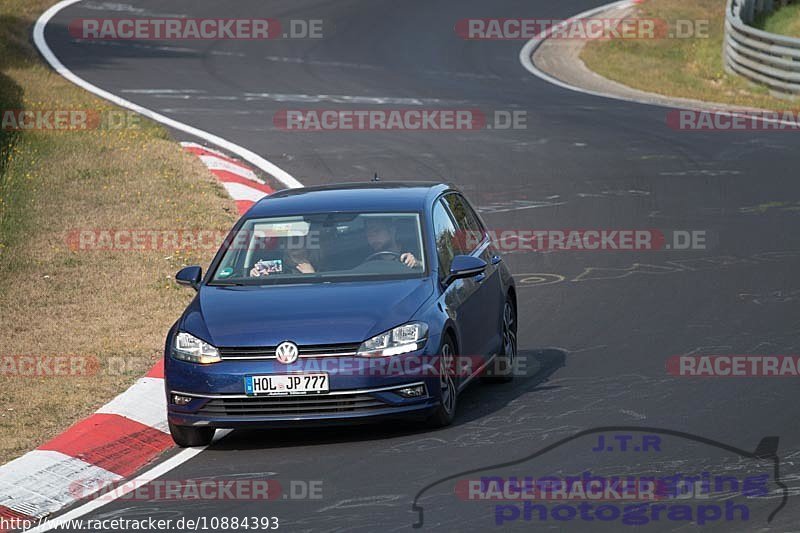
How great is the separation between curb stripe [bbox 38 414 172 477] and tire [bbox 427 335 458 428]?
1.81 metres

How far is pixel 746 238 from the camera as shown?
16594 mm

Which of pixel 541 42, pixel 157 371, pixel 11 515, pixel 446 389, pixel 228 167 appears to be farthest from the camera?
pixel 541 42

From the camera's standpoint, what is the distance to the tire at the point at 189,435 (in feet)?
32.4

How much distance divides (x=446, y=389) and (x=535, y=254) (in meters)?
6.65

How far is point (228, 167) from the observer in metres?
20.6

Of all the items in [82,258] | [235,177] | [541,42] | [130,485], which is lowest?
[130,485]

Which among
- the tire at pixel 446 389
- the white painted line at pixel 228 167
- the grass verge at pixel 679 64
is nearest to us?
the tire at pixel 446 389

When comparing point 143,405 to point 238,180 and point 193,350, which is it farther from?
point 238,180
